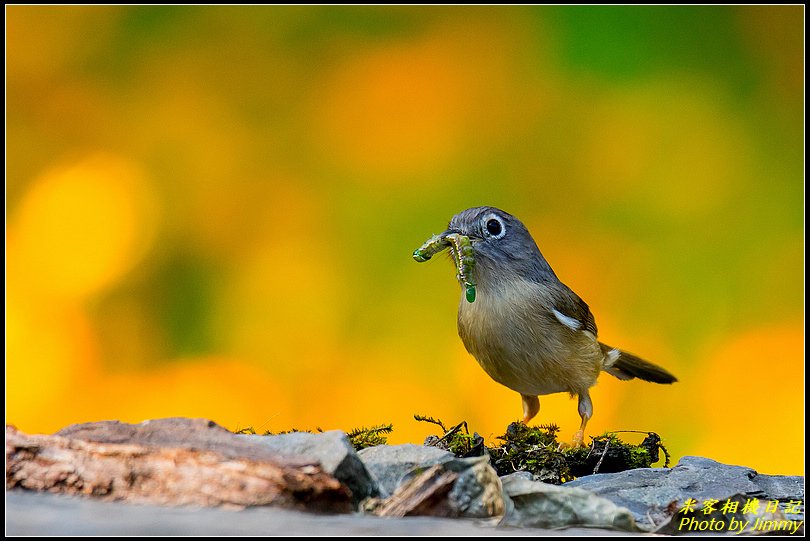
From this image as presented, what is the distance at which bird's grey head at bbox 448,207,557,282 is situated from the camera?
4527mm

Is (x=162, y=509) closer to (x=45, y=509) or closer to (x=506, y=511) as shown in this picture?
(x=45, y=509)

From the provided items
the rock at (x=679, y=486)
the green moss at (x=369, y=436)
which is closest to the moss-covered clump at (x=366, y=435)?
the green moss at (x=369, y=436)

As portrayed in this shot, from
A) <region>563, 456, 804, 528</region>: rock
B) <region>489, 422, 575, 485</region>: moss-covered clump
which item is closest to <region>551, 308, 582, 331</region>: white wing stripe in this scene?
<region>489, 422, 575, 485</region>: moss-covered clump

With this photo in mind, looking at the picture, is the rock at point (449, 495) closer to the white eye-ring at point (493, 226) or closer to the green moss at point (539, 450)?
the green moss at point (539, 450)

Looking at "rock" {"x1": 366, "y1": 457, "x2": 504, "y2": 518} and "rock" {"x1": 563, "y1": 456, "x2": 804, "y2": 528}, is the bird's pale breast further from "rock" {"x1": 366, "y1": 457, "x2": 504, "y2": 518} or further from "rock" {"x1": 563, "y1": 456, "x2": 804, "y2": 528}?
"rock" {"x1": 366, "y1": 457, "x2": 504, "y2": 518}

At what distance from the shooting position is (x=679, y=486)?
3064mm

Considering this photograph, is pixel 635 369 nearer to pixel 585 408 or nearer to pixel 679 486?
pixel 585 408

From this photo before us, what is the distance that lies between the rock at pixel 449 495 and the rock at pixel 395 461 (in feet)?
0.48

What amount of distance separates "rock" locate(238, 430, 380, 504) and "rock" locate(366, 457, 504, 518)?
0.07m

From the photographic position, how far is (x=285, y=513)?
6.99 feet

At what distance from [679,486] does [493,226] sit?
192cm

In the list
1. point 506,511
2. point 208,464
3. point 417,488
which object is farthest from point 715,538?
point 208,464

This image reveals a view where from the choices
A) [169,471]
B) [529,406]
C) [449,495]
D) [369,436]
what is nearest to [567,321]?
[529,406]

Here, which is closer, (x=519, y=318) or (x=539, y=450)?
(x=539, y=450)
